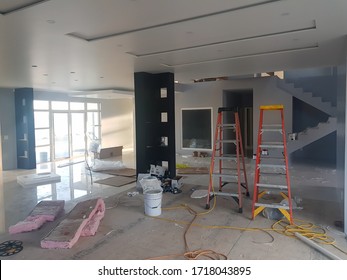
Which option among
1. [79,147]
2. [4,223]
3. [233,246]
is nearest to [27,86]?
[79,147]

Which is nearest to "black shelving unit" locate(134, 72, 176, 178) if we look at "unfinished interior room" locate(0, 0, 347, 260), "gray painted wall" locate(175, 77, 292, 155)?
"unfinished interior room" locate(0, 0, 347, 260)

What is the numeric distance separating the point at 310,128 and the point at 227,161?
9.27 feet

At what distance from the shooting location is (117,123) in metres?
14.0

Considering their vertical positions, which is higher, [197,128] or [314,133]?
[197,128]

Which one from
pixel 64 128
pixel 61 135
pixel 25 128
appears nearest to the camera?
pixel 25 128

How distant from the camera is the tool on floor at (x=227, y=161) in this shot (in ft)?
15.1

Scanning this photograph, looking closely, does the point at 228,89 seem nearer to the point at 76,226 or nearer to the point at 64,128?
the point at 64,128

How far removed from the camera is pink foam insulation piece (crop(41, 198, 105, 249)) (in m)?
3.27

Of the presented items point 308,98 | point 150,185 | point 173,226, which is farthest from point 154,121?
point 308,98

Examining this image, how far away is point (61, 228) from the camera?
359 centimetres

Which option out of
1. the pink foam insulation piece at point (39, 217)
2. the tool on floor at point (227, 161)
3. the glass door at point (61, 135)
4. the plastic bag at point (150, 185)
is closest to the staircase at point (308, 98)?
the tool on floor at point (227, 161)

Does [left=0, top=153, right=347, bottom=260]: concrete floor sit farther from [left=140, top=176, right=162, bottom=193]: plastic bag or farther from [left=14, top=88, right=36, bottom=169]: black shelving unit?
[left=14, top=88, right=36, bottom=169]: black shelving unit

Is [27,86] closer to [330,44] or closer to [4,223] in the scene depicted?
[4,223]

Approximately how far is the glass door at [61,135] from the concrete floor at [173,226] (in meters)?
4.94
